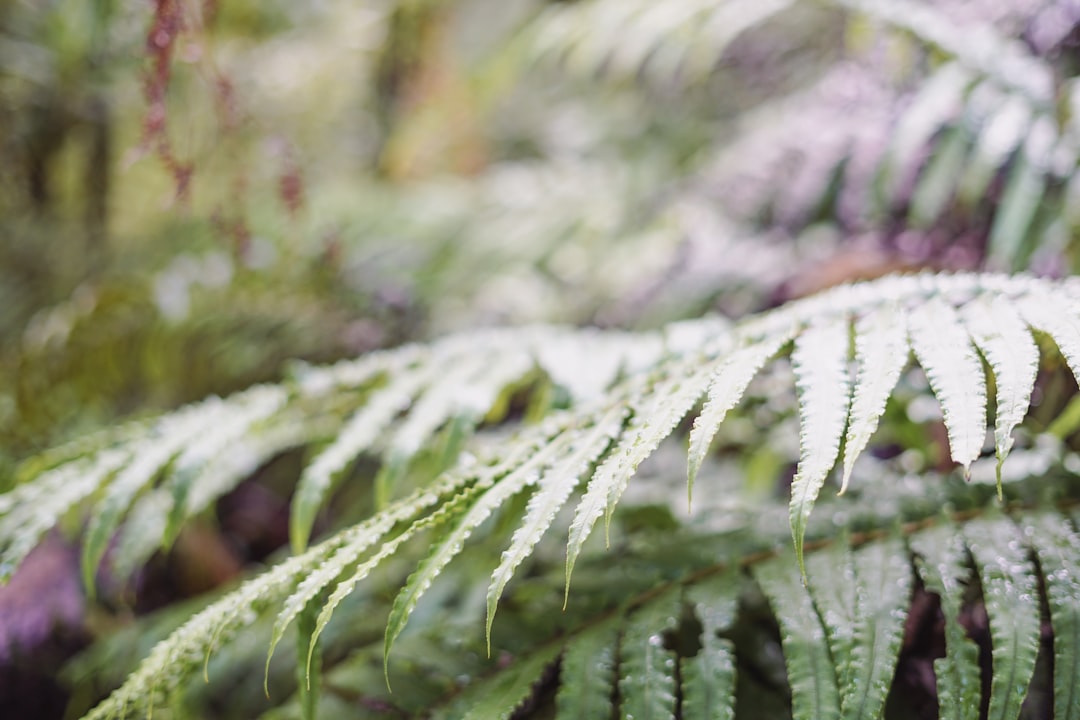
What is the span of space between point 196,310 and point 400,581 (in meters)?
1.07

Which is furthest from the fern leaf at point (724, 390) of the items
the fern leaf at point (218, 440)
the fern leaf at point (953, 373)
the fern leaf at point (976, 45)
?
the fern leaf at point (976, 45)

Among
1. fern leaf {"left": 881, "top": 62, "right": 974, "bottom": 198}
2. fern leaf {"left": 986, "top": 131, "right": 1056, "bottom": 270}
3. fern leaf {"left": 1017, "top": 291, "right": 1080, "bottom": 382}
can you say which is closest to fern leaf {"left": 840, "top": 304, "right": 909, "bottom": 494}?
fern leaf {"left": 1017, "top": 291, "right": 1080, "bottom": 382}

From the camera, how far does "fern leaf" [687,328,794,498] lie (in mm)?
555

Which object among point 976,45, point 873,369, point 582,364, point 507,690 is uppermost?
point 976,45

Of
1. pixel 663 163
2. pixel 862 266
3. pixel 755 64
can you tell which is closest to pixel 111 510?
pixel 862 266

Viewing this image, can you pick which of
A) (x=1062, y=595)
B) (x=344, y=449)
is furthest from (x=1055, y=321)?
(x=344, y=449)

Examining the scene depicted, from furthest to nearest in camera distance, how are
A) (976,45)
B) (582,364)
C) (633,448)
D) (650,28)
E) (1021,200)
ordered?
(650,28)
(976,45)
(1021,200)
(582,364)
(633,448)

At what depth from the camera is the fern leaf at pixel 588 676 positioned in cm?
62

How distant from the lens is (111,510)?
796 mm

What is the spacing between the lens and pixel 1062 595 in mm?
586

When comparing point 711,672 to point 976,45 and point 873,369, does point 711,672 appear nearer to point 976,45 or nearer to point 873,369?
point 873,369

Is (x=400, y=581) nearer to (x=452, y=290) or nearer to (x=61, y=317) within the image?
(x=452, y=290)

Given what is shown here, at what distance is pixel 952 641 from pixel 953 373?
0.22 m

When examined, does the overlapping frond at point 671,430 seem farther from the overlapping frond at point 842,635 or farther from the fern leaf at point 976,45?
the fern leaf at point 976,45
